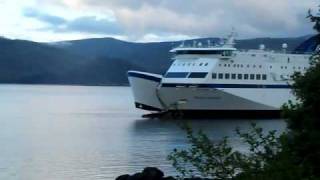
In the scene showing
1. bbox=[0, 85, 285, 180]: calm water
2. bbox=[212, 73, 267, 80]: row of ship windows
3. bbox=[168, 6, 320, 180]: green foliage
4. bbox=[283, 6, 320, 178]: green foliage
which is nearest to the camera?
bbox=[168, 6, 320, 180]: green foliage

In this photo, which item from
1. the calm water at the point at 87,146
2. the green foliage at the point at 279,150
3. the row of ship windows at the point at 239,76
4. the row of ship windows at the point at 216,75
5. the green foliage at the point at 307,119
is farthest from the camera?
the row of ship windows at the point at 239,76

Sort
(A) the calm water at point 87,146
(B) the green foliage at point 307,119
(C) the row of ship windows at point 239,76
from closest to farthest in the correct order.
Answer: (B) the green foliage at point 307,119, (A) the calm water at point 87,146, (C) the row of ship windows at point 239,76

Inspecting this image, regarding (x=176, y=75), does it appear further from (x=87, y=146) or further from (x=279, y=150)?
(x=279, y=150)

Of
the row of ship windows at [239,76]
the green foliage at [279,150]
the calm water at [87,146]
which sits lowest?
the calm water at [87,146]

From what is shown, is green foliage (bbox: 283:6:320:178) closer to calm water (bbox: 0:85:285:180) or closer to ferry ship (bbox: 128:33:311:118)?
calm water (bbox: 0:85:285:180)

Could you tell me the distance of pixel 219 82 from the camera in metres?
51.0

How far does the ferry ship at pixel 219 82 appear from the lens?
50469mm

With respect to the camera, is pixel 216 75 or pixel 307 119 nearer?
pixel 307 119

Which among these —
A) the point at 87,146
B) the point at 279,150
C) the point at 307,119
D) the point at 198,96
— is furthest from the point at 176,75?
the point at 279,150

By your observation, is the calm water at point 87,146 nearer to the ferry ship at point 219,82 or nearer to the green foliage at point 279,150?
the ferry ship at point 219,82

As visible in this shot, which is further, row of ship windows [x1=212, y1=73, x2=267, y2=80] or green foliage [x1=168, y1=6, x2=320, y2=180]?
row of ship windows [x1=212, y1=73, x2=267, y2=80]

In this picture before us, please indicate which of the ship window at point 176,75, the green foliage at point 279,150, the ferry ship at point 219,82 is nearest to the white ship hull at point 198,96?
the ferry ship at point 219,82

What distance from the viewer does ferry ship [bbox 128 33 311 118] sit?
50.5 meters

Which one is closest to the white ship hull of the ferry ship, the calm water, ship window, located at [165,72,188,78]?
the ferry ship
